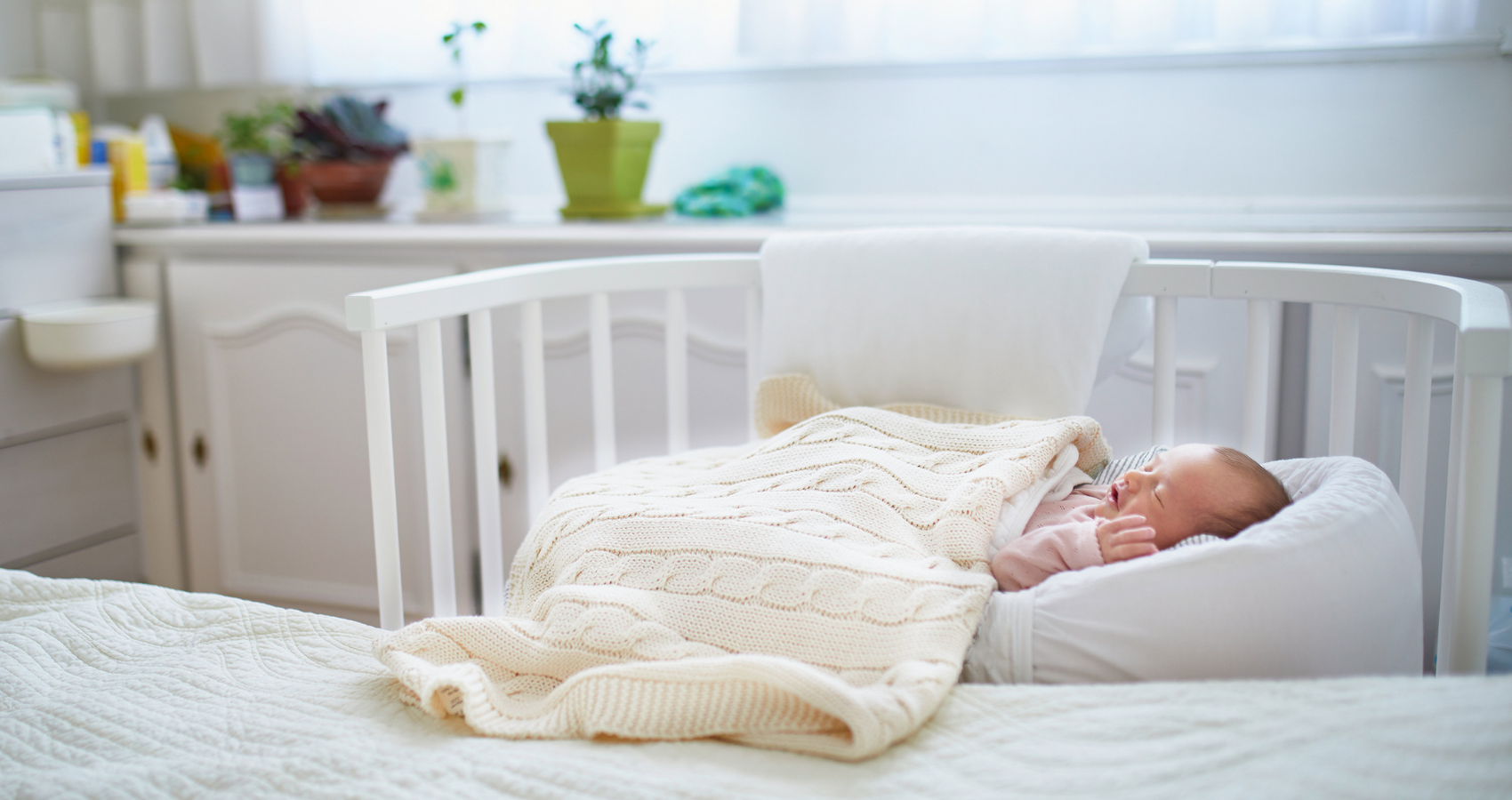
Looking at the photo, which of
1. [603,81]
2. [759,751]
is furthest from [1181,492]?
[603,81]

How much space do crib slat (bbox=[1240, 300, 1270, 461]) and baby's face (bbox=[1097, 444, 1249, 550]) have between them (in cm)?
19

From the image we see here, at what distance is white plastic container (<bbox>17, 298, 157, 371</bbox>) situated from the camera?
153 cm

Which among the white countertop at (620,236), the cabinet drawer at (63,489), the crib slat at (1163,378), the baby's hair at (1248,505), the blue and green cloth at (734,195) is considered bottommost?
the cabinet drawer at (63,489)

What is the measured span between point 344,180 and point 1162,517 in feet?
4.51

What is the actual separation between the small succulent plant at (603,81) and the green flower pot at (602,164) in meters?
0.03

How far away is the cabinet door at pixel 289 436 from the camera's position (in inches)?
62.5

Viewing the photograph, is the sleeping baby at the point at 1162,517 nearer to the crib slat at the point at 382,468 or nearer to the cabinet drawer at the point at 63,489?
the crib slat at the point at 382,468

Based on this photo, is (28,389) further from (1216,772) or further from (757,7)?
(1216,772)

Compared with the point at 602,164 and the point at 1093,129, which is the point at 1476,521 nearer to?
the point at 1093,129

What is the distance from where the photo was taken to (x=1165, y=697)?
640 mm

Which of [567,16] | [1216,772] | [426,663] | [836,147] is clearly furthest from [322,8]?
[1216,772]

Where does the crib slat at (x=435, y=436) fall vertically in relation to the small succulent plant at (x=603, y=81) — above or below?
below

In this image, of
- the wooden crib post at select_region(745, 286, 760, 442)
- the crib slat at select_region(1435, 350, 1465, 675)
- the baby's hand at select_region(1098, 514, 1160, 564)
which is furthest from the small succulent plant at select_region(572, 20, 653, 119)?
the crib slat at select_region(1435, 350, 1465, 675)

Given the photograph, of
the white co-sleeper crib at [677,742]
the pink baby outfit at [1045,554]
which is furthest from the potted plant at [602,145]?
the pink baby outfit at [1045,554]
